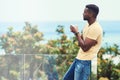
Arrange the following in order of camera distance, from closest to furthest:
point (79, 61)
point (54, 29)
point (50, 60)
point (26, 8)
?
1. point (79, 61)
2. point (50, 60)
3. point (26, 8)
4. point (54, 29)

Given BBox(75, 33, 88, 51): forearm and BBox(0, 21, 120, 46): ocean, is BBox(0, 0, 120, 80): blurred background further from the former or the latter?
BBox(75, 33, 88, 51): forearm

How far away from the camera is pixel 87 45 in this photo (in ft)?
10.7

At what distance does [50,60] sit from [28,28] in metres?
1.26

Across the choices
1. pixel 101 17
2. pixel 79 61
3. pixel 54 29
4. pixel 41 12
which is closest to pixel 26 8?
pixel 41 12

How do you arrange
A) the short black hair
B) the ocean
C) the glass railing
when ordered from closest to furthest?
the short black hair
the glass railing
the ocean

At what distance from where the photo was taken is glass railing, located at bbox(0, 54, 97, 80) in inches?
214

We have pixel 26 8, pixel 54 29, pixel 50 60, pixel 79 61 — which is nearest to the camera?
pixel 79 61

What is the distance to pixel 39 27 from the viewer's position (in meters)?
6.44

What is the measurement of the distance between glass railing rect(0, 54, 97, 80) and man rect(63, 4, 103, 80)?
2.06m

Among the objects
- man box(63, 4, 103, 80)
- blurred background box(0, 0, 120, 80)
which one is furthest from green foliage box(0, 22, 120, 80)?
man box(63, 4, 103, 80)

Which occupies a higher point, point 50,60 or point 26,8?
point 26,8

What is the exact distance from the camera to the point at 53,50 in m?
6.59

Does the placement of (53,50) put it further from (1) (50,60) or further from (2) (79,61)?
(2) (79,61)

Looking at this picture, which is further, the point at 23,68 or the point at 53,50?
the point at 53,50
